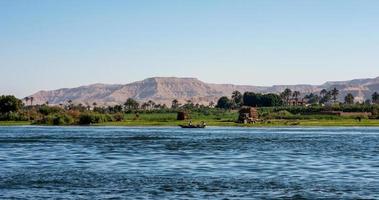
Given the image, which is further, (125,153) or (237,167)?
(125,153)

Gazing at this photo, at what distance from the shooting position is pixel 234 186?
137 ft

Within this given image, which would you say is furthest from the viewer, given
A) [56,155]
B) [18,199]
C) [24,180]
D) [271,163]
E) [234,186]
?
[56,155]

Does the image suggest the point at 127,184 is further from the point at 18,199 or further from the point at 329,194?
the point at 329,194

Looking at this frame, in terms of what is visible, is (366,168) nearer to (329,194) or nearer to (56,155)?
(329,194)

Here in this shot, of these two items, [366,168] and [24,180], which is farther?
[366,168]

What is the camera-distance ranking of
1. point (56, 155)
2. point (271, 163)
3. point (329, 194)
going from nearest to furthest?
point (329, 194), point (271, 163), point (56, 155)

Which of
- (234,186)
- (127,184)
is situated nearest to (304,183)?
(234,186)

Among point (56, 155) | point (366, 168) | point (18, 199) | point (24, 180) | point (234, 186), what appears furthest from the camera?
point (56, 155)

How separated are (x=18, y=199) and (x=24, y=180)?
873 cm

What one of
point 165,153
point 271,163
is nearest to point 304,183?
point 271,163

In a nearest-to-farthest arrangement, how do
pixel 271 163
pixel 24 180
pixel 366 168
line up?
1. pixel 24 180
2. pixel 366 168
3. pixel 271 163

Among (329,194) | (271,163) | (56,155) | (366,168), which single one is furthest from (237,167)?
(56,155)

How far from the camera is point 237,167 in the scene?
5525 centimetres

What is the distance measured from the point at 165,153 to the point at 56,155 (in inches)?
443
